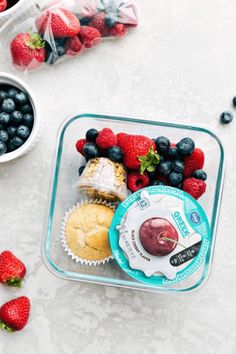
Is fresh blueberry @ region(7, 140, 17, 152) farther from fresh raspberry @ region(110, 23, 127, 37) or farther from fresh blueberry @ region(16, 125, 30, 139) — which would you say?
fresh raspberry @ region(110, 23, 127, 37)

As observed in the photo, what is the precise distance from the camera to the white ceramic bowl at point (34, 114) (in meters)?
1.40

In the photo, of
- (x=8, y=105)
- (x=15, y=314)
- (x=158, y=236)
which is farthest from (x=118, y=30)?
(x=15, y=314)

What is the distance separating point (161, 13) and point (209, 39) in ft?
0.42

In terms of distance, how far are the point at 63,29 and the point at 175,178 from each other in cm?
44

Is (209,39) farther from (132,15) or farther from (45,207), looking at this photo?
(45,207)

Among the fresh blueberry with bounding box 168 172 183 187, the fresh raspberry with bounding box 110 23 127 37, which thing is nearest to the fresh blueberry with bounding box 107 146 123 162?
the fresh blueberry with bounding box 168 172 183 187

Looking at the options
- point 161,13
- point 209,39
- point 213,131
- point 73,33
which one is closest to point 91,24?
point 73,33

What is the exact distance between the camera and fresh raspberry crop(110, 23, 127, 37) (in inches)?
58.2

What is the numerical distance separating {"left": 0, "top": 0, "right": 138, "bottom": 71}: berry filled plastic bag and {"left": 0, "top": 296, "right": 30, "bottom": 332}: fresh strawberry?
0.53 metres

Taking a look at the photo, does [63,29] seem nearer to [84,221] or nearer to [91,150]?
[91,150]

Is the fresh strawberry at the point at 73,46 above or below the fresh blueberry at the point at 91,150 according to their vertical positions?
above

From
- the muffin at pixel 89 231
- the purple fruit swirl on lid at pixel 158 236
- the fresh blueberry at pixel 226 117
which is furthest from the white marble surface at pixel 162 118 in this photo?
the purple fruit swirl on lid at pixel 158 236

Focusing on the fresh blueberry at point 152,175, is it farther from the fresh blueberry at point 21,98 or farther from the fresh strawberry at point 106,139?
the fresh blueberry at point 21,98

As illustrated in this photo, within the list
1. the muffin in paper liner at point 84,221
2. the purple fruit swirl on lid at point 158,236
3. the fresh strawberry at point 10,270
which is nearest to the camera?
the purple fruit swirl on lid at point 158,236
